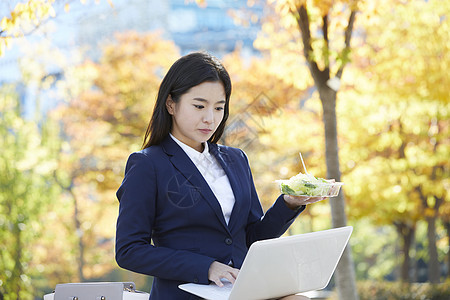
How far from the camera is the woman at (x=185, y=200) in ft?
5.89

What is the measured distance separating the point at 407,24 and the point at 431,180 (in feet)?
6.54

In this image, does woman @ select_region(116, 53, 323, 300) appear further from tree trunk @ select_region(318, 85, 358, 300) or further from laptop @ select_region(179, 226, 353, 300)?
tree trunk @ select_region(318, 85, 358, 300)

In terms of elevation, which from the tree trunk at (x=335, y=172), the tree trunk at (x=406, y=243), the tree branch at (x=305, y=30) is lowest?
the tree trunk at (x=406, y=243)

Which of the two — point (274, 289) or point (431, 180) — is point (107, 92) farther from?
point (274, 289)

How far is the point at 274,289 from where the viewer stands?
168 centimetres

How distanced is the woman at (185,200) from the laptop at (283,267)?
10 centimetres

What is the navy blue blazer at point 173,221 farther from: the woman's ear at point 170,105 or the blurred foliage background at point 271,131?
the blurred foliage background at point 271,131

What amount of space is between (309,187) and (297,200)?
0.12 metres

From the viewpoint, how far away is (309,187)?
71.3 inches

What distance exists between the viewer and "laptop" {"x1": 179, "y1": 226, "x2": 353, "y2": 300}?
1.53 meters

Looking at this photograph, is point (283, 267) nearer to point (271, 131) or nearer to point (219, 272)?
point (219, 272)

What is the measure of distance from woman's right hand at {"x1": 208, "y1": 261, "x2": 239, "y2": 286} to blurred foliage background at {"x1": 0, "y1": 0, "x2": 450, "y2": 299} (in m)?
2.36

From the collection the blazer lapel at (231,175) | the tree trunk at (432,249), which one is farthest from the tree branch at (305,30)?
the tree trunk at (432,249)

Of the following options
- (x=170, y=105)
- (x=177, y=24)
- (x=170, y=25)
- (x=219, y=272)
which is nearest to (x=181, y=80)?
(x=170, y=105)
